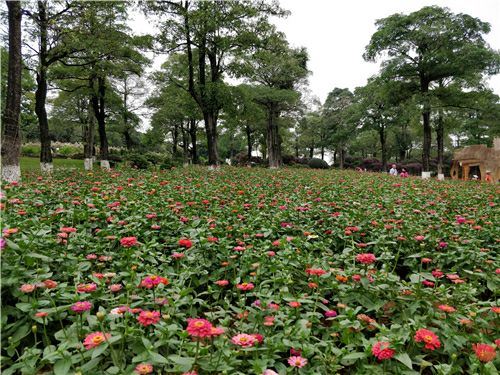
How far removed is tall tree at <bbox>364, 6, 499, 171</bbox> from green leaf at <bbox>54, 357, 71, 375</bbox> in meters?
18.8

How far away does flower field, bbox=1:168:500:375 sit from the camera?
1.64 m

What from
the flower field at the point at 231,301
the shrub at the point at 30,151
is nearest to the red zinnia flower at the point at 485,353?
the flower field at the point at 231,301

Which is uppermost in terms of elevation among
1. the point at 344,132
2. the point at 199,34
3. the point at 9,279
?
the point at 199,34

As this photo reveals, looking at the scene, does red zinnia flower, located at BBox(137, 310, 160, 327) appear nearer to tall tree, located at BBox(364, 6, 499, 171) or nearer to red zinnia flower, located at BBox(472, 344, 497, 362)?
red zinnia flower, located at BBox(472, 344, 497, 362)

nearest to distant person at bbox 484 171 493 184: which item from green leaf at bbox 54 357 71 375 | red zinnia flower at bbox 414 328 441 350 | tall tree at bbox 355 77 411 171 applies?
tall tree at bbox 355 77 411 171

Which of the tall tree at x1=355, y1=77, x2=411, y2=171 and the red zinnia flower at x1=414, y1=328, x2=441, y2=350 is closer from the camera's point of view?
the red zinnia flower at x1=414, y1=328, x2=441, y2=350

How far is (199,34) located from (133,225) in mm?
12820

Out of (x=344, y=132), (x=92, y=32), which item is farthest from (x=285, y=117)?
(x=92, y=32)

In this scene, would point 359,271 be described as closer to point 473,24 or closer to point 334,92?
point 473,24

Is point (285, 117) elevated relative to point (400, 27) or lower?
lower

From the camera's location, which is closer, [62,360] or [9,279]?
[62,360]

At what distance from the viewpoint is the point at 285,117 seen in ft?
101

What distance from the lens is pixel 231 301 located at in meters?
2.70

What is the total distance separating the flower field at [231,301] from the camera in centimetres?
164
